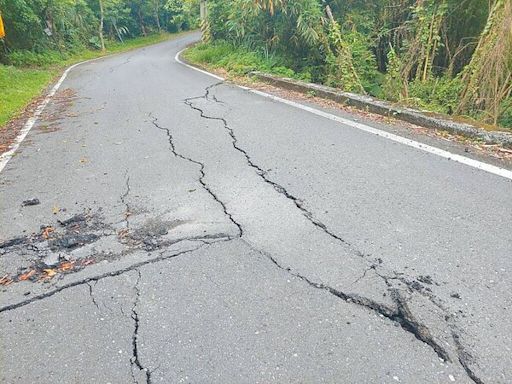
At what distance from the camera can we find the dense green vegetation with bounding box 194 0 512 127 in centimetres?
591

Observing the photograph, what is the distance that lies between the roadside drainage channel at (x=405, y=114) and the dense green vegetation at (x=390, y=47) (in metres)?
0.72

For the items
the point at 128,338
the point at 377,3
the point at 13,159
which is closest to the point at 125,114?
the point at 13,159

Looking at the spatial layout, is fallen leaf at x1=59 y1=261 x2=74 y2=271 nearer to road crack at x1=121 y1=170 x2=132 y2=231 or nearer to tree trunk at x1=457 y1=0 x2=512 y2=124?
road crack at x1=121 y1=170 x2=132 y2=231

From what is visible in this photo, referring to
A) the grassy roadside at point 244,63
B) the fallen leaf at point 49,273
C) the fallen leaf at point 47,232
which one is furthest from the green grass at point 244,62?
the fallen leaf at point 49,273

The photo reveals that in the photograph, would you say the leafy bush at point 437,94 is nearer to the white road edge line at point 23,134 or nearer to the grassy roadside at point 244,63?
the grassy roadside at point 244,63

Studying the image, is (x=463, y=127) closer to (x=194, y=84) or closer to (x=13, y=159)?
(x=13, y=159)

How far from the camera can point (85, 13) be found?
32875 mm

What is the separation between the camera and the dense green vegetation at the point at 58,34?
13.7m

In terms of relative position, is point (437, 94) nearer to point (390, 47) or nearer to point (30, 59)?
point (390, 47)

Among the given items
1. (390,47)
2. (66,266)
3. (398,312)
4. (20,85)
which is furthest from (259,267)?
(20,85)

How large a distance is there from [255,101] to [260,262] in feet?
17.7

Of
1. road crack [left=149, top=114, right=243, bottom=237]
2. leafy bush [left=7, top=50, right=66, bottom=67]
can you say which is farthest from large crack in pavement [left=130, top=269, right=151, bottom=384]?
leafy bush [left=7, top=50, right=66, bottom=67]

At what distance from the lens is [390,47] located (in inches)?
344

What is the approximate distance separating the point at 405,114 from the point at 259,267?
404 cm
